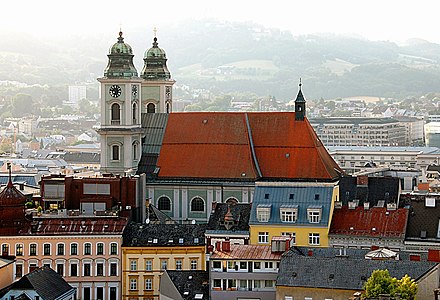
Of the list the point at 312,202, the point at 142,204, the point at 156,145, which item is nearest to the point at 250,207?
the point at 312,202

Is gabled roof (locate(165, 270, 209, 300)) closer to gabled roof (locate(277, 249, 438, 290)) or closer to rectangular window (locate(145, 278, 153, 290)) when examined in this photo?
gabled roof (locate(277, 249, 438, 290))

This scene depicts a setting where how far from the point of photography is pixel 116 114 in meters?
98.5

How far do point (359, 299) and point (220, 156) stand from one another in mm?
37703

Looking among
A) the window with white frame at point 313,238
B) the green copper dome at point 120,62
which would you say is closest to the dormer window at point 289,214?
the window with white frame at point 313,238

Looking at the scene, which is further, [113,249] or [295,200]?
[295,200]

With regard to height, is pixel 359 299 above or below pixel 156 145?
below

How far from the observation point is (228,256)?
66562mm

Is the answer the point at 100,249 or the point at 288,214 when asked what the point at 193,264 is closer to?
the point at 100,249

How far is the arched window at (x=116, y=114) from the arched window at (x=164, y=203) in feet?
26.9

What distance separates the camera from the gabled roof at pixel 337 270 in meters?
60.7

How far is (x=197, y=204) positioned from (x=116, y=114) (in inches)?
428

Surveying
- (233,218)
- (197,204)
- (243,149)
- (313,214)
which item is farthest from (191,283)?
(243,149)

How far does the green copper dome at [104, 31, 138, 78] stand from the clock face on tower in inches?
34.4

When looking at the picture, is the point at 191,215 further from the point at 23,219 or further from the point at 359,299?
the point at 359,299
